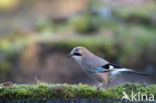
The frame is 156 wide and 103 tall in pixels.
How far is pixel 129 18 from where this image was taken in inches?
893

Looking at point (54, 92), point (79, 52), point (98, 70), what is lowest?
point (54, 92)

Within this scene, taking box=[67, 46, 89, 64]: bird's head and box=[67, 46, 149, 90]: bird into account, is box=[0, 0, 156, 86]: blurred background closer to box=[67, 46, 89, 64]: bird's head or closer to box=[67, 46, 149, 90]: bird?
box=[67, 46, 89, 64]: bird's head

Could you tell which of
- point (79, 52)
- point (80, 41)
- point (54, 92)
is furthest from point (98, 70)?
point (80, 41)

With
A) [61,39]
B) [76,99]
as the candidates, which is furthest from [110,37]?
[76,99]

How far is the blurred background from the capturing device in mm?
17203

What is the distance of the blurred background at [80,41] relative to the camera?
17.2 metres

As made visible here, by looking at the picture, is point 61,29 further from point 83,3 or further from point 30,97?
point 30,97

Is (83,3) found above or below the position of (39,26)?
above

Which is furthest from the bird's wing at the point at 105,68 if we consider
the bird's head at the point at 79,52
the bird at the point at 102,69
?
the bird's head at the point at 79,52

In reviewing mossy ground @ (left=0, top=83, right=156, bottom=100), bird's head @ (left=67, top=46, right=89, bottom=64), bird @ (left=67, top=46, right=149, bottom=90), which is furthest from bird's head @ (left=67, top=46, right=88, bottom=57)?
mossy ground @ (left=0, top=83, right=156, bottom=100)

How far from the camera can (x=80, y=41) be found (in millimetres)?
19125

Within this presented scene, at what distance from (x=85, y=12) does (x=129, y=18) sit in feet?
10.2

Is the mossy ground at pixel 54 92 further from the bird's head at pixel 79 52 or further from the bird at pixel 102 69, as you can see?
the bird's head at pixel 79 52

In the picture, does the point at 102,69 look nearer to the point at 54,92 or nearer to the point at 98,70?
the point at 98,70
